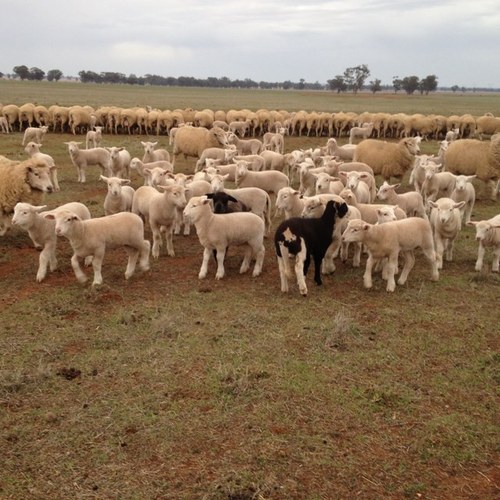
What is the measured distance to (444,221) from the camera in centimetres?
856

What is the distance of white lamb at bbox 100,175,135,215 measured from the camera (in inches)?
383

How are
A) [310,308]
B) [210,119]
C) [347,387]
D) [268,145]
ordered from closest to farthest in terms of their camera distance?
1. [347,387]
2. [310,308]
3. [268,145]
4. [210,119]

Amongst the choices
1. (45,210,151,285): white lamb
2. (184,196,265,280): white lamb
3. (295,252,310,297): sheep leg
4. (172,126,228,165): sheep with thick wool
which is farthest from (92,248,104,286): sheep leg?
(172,126,228,165): sheep with thick wool

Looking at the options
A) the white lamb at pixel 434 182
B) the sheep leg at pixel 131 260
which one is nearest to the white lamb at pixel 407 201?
the white lamb at pixel 434 182

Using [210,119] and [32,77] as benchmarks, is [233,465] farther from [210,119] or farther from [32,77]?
[32,77]

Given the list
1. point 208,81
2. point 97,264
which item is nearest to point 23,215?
point 97,264

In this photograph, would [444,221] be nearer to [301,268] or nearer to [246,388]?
[301,268]

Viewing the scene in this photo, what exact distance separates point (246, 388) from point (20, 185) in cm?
711

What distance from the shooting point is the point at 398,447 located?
446cm

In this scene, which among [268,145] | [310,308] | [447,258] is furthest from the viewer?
[268,145]

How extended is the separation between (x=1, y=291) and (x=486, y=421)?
6.88 meters

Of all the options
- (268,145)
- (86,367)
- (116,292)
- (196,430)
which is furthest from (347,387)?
(268,145)

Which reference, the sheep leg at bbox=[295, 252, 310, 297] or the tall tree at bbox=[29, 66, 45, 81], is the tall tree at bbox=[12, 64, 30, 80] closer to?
the tall tree at bbox=[29, 66, 45, 81]

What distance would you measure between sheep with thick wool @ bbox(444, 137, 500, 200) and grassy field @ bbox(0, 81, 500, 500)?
7.70m
